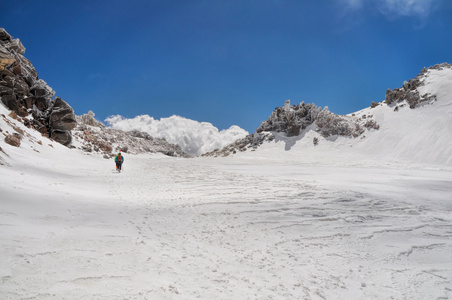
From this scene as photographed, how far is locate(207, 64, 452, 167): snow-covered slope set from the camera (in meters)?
29.4

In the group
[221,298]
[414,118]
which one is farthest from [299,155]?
[221,298]

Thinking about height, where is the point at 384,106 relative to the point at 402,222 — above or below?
above

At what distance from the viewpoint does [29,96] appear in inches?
1091

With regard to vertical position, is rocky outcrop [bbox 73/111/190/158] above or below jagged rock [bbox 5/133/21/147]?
above

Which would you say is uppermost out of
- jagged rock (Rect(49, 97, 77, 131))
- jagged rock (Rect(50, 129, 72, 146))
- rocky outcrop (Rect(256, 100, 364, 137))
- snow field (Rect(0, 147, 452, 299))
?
rocky outcrop (Rect(256, 100, 364, 137))

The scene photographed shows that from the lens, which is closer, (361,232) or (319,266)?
(319,266)

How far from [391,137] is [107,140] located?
51678 mm

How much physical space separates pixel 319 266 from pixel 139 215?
510 centimetres

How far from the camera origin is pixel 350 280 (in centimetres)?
443

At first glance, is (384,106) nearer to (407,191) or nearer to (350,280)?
(407,191)

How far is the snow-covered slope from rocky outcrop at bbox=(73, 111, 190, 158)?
76.3ft

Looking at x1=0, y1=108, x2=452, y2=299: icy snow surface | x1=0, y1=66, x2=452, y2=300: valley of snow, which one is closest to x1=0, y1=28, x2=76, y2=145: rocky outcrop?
x1=0, y1=66, x2=452, y2=300: valley of snow

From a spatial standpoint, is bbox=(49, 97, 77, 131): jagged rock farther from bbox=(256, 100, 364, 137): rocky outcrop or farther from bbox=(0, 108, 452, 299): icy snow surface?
bbox=(256, 100, 364, 137): rocky outcrop

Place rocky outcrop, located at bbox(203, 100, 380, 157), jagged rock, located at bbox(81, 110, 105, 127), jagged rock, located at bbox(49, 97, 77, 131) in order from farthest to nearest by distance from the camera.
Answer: jagged rock, located at bbox(81, 110, 105, 127)
rocky outcrop, located at bbox(203, 100, 380, 157)
jagged rock, located at bbox(49, 97, 77, 131)
